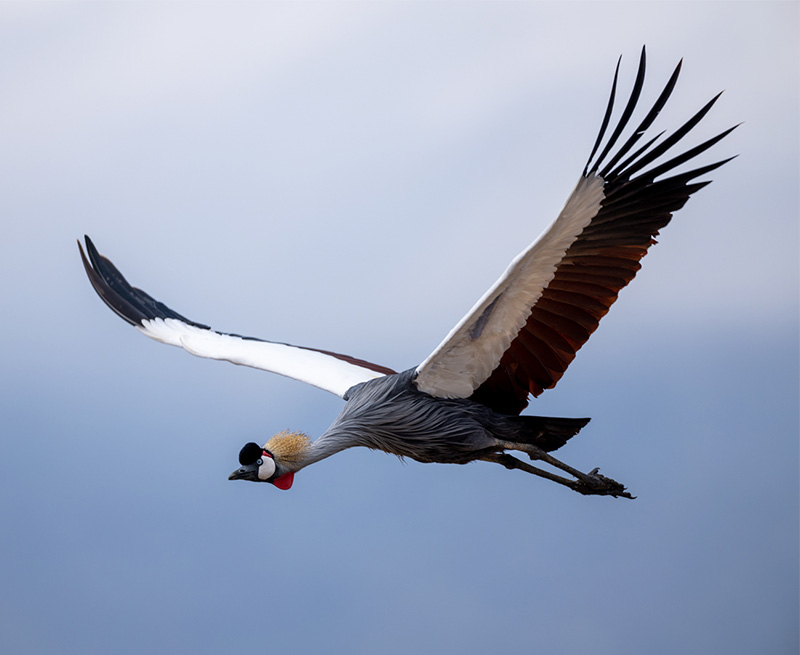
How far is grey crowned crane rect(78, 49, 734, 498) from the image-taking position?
571cm

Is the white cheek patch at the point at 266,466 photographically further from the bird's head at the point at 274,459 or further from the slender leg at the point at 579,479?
the slender leg at the point at 579,479

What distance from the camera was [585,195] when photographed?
18.6 feet

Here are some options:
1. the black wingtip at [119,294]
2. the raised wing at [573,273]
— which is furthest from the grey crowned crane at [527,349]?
the black wingtip at [119,294]

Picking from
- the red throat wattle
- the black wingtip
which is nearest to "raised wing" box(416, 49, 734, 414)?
the red throat wattle

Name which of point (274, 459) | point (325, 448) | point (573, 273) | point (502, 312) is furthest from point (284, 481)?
point (573, 273)

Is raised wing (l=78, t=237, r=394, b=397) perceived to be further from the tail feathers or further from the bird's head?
the tail feathers

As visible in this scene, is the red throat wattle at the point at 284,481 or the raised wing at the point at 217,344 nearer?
the red throat wattle at the point at 284,481

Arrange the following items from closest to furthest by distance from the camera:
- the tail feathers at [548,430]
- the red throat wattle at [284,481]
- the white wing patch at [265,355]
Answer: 1. the tail feathers at [548,430]
2. the red throat wattle at [284,481]
3. the white wing patch at [265,355]

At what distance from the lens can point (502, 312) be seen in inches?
237

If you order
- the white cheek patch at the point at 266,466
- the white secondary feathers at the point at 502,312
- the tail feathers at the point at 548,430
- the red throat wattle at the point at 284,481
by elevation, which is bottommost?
the red throat wattle at the point at 284,481

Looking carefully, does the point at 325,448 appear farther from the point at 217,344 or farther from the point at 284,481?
the point at 217,344

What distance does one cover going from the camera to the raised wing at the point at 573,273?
566 centimetres

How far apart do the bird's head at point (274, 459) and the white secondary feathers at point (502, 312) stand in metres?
0.92

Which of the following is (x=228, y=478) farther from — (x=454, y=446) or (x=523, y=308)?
(x=523, y=308)
